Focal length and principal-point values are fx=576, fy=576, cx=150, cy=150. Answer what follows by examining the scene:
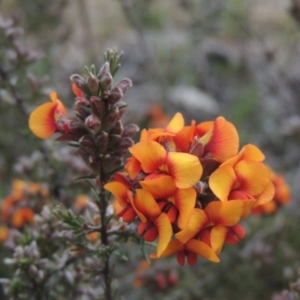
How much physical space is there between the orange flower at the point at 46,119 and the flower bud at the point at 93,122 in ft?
0.40

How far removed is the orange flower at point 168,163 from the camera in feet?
4.66

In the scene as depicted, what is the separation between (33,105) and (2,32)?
0.41 m

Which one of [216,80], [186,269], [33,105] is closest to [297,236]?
[186,269]

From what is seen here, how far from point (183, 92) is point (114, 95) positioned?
14.2ft

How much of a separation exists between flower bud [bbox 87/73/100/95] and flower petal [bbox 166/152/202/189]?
0.95 feet

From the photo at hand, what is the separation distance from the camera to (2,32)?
2457mm

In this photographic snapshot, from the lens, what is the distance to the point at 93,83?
5.04ft

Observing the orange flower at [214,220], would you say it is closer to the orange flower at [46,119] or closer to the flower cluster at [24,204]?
the orange flower at [46,119]

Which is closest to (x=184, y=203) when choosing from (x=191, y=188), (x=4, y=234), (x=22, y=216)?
(x=191, y=188)

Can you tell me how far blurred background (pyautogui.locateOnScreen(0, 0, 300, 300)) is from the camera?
278 centimetres

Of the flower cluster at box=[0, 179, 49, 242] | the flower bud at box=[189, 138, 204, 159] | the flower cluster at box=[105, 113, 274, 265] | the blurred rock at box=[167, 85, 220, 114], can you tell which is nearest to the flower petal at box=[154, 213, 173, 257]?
the flower cluster at box=[105, 113, 274, 265]

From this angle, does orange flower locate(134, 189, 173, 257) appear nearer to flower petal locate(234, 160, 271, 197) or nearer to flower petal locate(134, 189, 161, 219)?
flower petal locate(134, 189, 161, 219)

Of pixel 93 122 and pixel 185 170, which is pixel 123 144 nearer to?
pixel 93 122

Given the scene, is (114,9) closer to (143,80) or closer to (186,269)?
(143,80)
